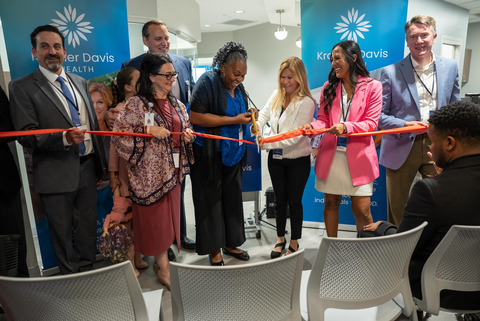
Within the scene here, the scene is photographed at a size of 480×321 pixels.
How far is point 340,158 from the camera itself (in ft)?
9.12

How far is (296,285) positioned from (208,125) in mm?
1725

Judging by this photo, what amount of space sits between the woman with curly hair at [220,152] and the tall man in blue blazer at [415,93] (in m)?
1.41

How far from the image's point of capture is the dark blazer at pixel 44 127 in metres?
2.44

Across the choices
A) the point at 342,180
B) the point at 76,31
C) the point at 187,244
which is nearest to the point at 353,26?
the point at 342,180

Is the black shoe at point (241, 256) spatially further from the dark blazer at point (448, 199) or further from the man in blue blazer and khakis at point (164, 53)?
the dark blazer at point (448, 199)

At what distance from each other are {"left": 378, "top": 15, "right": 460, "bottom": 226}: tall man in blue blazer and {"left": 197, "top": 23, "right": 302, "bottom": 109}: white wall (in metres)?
9.94

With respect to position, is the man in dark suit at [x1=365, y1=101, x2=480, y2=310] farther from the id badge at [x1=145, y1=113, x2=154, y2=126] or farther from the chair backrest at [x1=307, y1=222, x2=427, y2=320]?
the id badge at [x1=145, y1=113, x2=154, y2=126]

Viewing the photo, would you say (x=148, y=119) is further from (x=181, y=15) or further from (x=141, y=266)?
(x=181, y=15)

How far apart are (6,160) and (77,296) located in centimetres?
194

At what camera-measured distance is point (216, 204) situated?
294cm

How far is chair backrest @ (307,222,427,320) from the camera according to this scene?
1316 millimetres

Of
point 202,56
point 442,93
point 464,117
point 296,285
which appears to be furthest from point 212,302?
point 202,56

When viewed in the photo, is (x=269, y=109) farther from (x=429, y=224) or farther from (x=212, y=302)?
(x=212, y=302)

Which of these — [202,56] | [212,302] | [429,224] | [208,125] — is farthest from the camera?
[202,56]
